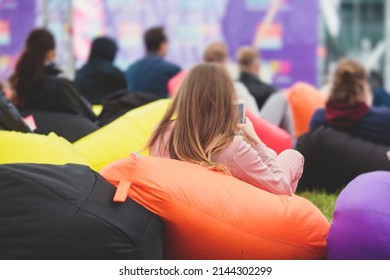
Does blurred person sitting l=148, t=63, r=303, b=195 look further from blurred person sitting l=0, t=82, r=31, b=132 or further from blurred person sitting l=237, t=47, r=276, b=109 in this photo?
blurred person sitting l=237, t=47, r=276, b=109

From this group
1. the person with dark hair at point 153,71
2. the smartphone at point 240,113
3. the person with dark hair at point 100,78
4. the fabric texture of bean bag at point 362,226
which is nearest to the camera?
the fabric texture of bean bag at point 362,226

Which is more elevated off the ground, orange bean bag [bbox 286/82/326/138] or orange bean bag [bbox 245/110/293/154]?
orange bean bag [bbox 245/110/293/154]

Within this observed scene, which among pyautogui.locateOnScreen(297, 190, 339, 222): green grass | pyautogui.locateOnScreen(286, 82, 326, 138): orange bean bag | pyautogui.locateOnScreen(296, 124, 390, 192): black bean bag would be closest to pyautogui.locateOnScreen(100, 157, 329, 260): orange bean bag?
pyautogui.locateOnScreen(297, 190, 339, 222): green grass

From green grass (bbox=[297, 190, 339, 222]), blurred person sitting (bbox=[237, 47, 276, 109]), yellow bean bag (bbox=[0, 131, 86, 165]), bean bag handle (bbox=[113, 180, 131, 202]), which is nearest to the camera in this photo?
bean bag handle (bbox=[113, 180, 131, 202])

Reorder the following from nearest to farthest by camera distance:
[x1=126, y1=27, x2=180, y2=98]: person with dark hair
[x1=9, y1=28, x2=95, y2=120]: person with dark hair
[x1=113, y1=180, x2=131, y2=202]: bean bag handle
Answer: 1. [x1=113, y1=180, x2=131, y2=202]: bean bag handle
2. [x1=9, y1=28, x2=95, y2=120]: person with dark hair
3. [x1=126, y1=27, x2=180, y2=98]: person with dark hair

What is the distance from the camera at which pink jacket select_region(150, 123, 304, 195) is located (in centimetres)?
362

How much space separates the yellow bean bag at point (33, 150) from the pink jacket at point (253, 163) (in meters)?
0.47

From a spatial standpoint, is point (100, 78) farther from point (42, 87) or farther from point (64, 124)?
point (64, 124)

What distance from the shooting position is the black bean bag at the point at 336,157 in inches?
229

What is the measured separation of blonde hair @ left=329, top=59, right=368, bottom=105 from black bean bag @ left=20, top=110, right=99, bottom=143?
1838 mm

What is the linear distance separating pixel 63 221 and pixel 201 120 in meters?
0.90

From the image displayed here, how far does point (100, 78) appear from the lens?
8266 millimetres

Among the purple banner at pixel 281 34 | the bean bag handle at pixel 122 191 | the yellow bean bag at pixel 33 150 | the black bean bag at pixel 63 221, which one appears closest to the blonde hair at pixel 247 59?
the purple banner at pixel 281 34

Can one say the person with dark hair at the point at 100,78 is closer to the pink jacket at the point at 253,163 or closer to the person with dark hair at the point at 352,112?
the person with dark hair at the point at 352,112
